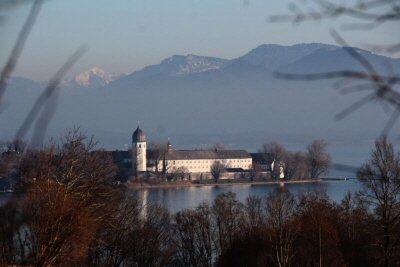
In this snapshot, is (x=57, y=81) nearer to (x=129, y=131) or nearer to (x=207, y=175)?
(x=207, y=175)

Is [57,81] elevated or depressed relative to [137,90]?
depressed

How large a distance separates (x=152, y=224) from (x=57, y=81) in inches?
569

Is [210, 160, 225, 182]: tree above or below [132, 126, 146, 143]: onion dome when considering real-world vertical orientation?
below

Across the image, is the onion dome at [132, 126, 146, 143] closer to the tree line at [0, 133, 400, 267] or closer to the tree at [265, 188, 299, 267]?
the tree line at [0, 133, 400, 267]

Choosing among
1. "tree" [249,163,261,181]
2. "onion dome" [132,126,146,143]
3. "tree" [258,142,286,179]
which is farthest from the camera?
"onion dome" [132,126,146,143]

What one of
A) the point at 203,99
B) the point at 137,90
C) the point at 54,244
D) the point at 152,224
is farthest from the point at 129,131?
the point at 54,244

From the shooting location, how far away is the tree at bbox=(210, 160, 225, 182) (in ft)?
163

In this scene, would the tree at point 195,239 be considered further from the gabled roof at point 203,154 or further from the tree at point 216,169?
the gabled roof at point 203,154

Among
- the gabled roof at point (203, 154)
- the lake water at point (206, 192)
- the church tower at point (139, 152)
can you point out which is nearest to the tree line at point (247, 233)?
the lake water at point (206, 192)

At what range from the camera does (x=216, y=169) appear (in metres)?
50.9

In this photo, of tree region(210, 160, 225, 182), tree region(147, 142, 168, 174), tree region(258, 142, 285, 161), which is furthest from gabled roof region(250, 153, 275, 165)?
tree region(147, 142, 168, 174)

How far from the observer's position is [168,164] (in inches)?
2048

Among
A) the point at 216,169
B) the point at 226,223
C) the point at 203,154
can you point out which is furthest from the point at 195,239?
the point at 203,154

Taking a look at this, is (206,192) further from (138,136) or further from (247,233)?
(247,233)
